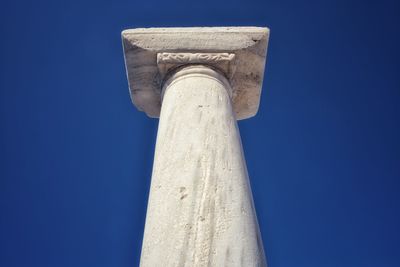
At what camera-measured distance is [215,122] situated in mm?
5898

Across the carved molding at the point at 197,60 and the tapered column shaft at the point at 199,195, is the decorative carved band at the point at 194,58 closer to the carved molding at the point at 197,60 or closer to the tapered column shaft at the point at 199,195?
the carved molding at the point at 197,60

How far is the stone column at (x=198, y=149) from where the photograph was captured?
14.7 feet

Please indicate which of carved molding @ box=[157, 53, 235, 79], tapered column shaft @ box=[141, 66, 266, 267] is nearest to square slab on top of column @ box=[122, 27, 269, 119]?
carved molding @ box=[157, 53, 235, 79]

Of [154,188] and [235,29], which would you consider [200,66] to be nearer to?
[235,29]

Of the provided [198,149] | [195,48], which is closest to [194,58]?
[195,48]

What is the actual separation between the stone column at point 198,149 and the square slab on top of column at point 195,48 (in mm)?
20

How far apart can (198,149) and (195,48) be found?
2.93 m

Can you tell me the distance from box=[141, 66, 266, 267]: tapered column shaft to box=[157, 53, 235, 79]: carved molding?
130cm

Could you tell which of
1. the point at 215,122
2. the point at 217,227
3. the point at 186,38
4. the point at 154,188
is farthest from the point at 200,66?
the point at 217,227

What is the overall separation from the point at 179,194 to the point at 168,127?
1358 mm

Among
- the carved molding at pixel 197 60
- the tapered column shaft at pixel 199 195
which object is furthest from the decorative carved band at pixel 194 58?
the tapered column shaft at pixel 199 195

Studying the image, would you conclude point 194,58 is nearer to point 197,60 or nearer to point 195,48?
point 197,60

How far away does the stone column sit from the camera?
4.47m

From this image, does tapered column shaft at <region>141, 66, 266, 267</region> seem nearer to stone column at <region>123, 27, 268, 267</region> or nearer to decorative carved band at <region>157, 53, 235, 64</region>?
stone column at <region>123, 27, 268, 267</region>
